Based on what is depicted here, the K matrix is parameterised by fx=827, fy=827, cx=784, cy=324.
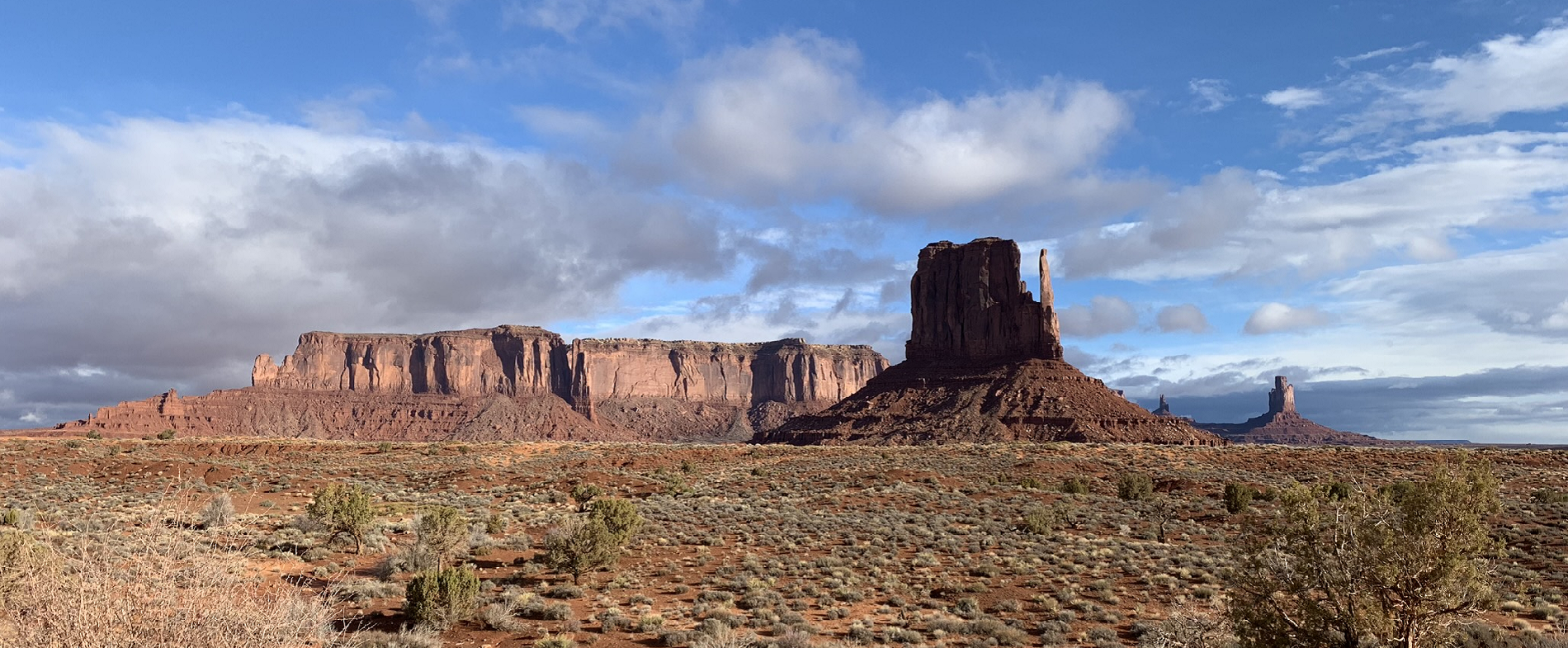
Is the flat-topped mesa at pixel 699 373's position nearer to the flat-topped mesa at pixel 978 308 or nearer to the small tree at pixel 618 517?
the flat-topped mesa at pixel 978 308

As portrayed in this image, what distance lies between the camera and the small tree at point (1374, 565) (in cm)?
758

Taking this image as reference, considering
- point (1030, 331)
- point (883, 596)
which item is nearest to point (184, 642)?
point (883, 596)

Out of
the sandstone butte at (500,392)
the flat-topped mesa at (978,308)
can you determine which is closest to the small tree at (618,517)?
the flat-topped mesa at (978,308)

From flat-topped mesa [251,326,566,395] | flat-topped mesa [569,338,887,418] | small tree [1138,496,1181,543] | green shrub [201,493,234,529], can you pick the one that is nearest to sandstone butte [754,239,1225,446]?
small tree [1138,496,1181,543]

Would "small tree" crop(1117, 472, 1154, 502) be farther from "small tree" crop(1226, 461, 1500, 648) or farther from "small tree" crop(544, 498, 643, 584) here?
"small tree" crop(1226, 461, 1500, 648)

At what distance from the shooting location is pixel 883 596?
17109mm

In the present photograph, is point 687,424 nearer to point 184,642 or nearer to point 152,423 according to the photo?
point 152,423

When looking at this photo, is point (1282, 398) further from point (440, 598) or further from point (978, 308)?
point (440, 598)

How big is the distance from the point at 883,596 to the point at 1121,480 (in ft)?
77.6

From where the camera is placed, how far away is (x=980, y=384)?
95500 mm

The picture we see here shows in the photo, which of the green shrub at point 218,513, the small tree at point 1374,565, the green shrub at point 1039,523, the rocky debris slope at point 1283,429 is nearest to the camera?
the small tree at point 1374,565

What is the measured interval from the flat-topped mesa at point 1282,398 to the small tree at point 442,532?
697 ft

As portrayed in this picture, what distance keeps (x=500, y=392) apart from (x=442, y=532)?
163899 mm

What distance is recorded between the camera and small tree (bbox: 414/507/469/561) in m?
18.5
